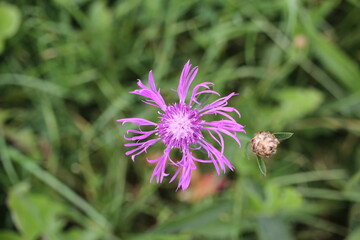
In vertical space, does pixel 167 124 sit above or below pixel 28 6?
below

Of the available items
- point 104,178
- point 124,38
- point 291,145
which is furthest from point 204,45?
point 104,178

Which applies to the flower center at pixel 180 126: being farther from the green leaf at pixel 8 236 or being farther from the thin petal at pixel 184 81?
the green leaf at pixel 8 236

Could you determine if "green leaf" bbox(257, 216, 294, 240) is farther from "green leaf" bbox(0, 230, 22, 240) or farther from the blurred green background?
"green leaf" bbox(0, 230, 22, 240)

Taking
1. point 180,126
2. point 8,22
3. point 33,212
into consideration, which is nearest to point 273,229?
point 180,126

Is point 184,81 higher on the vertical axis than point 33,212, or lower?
higher

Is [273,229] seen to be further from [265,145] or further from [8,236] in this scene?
[8,236]

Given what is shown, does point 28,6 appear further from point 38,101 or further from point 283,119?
point 283,119

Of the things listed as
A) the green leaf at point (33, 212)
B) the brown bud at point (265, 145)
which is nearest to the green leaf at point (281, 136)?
the brown bud at point (265, 145)
